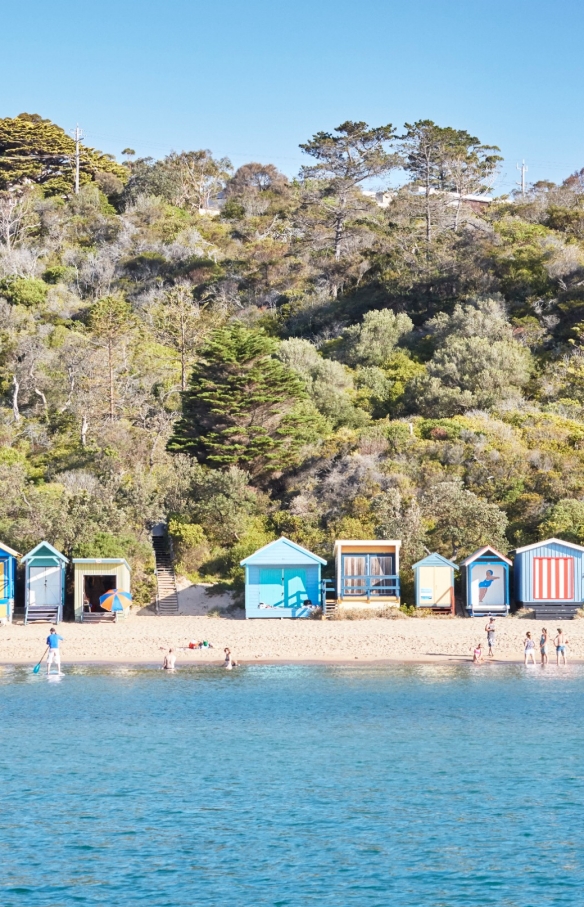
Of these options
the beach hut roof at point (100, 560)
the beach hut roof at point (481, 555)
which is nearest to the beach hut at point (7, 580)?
the beach hut roof at point (100, 560)

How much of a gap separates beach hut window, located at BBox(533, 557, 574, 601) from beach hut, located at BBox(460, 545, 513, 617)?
0.97 meters

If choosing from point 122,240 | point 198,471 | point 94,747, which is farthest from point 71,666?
point 122,240

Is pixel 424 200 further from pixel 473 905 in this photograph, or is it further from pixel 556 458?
pixel 473 905

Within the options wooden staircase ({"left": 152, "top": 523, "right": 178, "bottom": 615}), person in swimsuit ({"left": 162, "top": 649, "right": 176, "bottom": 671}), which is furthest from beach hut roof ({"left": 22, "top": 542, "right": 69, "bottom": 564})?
person in swimsuit ({"left": 162, "top": 649, "right": 176, "bottom": 671})

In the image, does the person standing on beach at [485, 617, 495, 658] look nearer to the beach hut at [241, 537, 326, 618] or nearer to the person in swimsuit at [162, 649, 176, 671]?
the beach hut at [241, 537, 326, 618]

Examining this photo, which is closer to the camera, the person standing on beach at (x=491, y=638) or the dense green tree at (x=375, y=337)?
the person standing on beach at (x=491, y=638)

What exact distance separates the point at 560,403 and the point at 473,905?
41.8 metres

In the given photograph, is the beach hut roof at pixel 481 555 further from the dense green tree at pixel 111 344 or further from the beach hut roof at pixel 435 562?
the dense green tree at pixel 111 344

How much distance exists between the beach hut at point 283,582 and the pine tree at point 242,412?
9185 mm

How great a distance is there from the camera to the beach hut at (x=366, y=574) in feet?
122

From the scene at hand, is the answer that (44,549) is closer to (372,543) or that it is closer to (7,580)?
(7,580)

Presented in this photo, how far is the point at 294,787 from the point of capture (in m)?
20.5

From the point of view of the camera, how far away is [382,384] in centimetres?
6009

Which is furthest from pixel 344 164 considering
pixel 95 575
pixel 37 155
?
pixel 95 575
